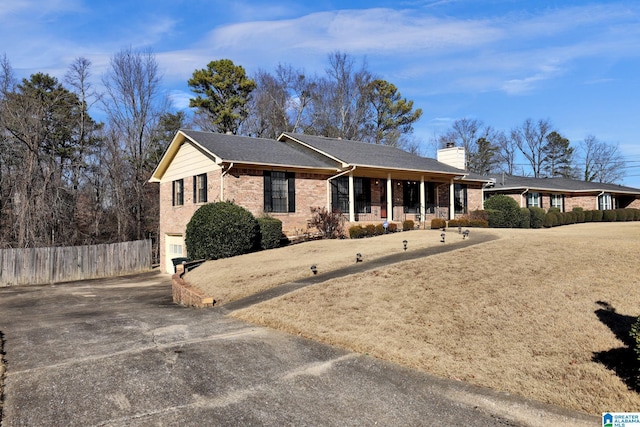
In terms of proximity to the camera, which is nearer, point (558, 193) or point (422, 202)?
point (422, 202)

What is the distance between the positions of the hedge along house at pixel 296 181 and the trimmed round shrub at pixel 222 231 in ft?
4.76

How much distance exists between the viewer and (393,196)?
23562 millimetres

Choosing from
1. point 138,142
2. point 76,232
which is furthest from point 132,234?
point 138,142

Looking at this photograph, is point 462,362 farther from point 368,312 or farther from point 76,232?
point 76,232

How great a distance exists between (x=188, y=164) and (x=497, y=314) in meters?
18.0

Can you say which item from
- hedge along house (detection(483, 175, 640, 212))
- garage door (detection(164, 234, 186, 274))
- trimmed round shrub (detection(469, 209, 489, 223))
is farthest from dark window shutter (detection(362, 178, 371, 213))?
hedge along house (detection(483, 175, 640, 212))

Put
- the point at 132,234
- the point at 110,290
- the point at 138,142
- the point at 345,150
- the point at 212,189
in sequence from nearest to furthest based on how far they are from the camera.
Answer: the point at 110,290, the point at 212,189, the point at 345,150, the point at 132,234, the point at 138,142

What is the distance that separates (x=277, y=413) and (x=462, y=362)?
9.16ft

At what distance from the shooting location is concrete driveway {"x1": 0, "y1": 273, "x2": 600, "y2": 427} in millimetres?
4508

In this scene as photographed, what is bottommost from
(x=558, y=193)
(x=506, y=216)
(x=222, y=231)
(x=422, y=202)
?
(x=222, y=231)

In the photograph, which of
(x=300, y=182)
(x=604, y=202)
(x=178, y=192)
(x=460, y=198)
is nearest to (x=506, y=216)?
(x=460, y=198)

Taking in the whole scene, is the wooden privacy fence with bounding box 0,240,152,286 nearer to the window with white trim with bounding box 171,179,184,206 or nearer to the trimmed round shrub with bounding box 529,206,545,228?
the window with white trim with bounding box 171,179,184,206

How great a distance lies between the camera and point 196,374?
571 centimetres

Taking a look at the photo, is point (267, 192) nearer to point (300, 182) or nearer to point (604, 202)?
point (300, 182)
